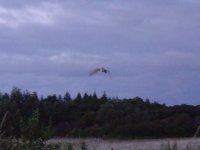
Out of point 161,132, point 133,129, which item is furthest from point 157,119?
point 133,129

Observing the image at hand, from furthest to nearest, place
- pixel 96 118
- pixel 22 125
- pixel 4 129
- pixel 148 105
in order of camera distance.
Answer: pixel 96 118 < pixel 148 105 < pixel 4 129 < pixel 22 125

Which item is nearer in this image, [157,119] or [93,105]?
[157,119]

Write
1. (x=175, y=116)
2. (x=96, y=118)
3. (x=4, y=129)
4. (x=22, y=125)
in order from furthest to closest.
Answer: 1. (x=96, y=118)
2. (x=175, y=116)
3. (x=4, y=129)
4. (x=22, y=125)

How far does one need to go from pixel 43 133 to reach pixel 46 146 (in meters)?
0.18

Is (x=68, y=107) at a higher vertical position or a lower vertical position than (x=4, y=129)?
higher

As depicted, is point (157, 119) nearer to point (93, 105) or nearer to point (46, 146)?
point (93, 105)

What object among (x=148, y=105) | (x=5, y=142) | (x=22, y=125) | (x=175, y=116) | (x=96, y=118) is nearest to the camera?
(x=5, y=142)

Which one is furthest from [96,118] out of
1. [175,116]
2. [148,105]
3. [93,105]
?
[175,116]

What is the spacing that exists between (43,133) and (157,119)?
82.5ft

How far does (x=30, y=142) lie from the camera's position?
26.9 ft

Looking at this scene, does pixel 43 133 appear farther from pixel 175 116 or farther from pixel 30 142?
pixel 175 116

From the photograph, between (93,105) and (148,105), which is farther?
(93,105)

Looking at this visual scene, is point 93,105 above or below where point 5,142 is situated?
above

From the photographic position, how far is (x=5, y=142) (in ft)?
25.4
